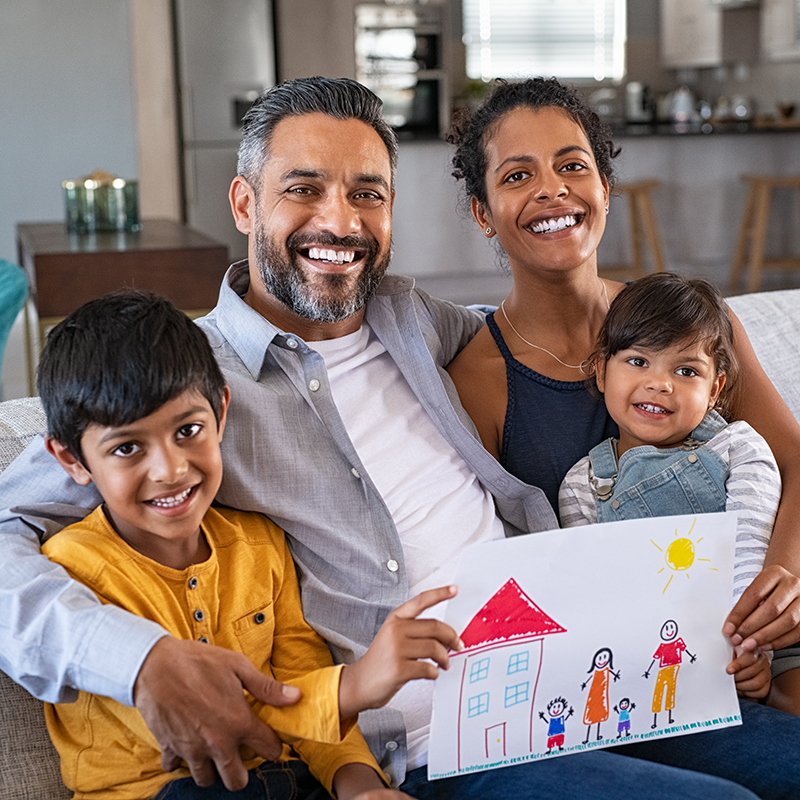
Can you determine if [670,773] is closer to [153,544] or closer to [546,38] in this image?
[153,544]

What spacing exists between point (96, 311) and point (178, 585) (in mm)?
318

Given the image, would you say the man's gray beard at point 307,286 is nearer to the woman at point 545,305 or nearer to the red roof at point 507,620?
the woman at point 545,305

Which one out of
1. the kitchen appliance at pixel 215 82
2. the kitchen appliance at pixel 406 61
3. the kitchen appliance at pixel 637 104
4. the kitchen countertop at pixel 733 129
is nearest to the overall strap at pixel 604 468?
the kitchen countertop at pixel 733 129

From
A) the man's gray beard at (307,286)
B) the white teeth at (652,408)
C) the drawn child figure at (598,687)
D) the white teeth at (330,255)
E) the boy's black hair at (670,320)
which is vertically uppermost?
the white teeth at (330,255)

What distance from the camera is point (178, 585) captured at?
1.14 meters

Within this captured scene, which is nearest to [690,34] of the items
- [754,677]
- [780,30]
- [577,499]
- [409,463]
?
[780,30]

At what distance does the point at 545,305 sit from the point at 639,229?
4712 millimetres

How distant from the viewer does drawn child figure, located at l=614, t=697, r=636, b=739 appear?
3.63 ft

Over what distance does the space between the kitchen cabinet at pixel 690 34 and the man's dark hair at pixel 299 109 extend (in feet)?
20.3

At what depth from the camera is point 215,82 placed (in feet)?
21.1

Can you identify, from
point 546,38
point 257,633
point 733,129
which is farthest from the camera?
point 546,38

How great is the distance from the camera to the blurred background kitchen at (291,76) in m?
6.18

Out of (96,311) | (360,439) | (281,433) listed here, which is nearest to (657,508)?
(360,439)

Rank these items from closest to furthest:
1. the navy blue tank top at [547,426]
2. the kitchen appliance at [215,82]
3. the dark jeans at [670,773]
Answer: the dark jeans at [670,773] → the navy blue tank top at [547,426] → the kitchen appliance at [215,82]
